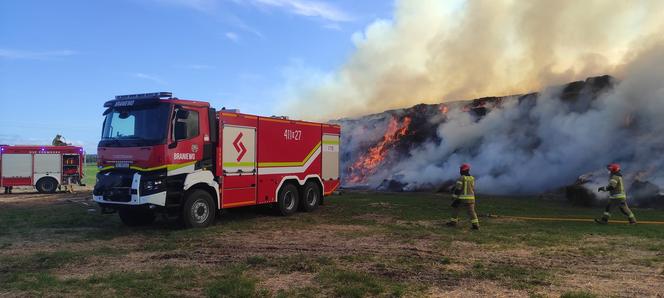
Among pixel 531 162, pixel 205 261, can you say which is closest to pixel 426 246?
pixel 205 261

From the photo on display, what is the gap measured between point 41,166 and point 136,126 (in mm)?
16942

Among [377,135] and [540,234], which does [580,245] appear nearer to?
[540,234]

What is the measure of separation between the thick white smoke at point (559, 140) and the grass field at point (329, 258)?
7.09 meters

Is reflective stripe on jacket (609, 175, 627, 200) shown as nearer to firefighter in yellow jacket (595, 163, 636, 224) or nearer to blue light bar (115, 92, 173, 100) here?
firefighter in yellow jacket (595, 163, 636, 224)

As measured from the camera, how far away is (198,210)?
11.3 metres

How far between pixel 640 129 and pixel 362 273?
18.0 meters

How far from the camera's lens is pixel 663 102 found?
18.9 m

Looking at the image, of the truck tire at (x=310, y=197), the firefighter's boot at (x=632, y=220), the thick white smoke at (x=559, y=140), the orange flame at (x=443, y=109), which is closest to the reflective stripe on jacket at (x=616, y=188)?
the firefighter's boot at (x=632, y=220)

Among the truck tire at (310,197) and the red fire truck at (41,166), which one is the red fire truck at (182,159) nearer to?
the truck tire at (310,197)

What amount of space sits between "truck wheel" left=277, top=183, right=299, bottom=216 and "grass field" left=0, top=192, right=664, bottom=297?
0.42 meters

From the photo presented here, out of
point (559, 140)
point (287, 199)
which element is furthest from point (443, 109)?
point (287, 199)

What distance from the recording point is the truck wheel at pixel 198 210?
11.0 meters

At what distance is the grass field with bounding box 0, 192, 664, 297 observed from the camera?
6109mm

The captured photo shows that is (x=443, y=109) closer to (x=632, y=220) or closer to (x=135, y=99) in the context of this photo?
(x=632, y=220)
